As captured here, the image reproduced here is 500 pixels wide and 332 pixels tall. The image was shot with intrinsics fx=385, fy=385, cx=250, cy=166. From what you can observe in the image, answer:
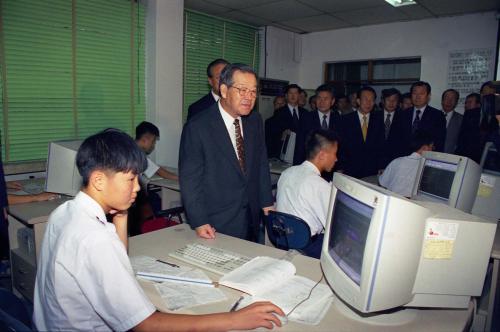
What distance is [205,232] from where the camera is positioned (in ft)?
6.41

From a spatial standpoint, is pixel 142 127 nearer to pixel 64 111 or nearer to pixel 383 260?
pixel 64 111

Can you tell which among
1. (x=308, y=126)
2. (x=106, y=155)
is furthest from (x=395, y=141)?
(x=106, y=155)

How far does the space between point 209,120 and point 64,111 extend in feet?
8.94

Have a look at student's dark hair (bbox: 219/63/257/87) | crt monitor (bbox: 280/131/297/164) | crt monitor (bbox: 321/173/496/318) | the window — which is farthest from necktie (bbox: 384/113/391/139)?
crt monitor (bbox: 321/173/496/318)

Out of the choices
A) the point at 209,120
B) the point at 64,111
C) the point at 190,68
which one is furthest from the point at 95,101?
the point at 209,120

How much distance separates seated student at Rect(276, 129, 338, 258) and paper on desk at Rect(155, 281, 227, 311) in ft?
3.52

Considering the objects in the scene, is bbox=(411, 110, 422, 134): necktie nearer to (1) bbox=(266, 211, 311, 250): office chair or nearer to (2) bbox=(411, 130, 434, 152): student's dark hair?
(2) bbox=(411, 130, 434, 152): student's dark hair

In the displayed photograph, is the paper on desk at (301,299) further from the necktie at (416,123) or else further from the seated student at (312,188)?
the necktie at (416,123)

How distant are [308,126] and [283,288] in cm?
312

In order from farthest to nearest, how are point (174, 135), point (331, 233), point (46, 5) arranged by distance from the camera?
point (174, 135), point (46, 5), point (331, 233)

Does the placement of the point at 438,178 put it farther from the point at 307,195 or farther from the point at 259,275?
the point at 259,275

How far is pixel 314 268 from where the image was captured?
1.64 m

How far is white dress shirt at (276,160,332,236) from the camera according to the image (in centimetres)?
235

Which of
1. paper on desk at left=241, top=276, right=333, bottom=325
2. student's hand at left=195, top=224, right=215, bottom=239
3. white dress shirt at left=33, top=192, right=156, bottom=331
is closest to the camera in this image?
white dress shirt at left=33, top=192, right=156, bottom=331
